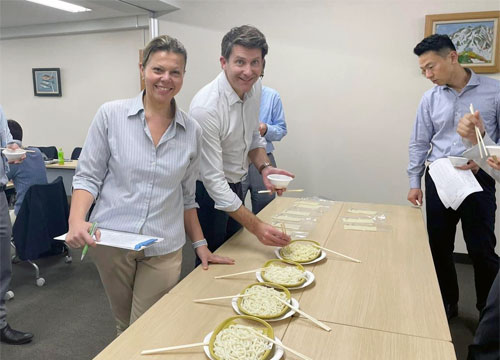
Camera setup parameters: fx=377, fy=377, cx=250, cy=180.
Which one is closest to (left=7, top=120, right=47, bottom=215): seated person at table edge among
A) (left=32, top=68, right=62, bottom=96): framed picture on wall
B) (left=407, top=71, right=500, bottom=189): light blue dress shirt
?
(left=32, top=68, right=62, bottom=96): framed picture on wall

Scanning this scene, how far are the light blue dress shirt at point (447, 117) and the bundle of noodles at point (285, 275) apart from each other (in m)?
1.46

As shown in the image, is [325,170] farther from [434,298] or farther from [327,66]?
[434,298]

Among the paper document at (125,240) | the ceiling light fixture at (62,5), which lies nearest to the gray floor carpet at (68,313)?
the paper document at (125,240)

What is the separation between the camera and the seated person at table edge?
3154mm

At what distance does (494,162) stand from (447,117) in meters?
0.80

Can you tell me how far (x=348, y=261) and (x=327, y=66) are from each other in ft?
8.77

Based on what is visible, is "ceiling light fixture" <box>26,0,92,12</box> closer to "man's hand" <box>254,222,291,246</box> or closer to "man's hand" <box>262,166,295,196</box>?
"man's hand" <box>262,166,295,196</box>

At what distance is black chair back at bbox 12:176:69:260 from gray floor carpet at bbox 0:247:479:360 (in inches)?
13.0

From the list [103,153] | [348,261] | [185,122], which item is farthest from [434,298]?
[103,153]

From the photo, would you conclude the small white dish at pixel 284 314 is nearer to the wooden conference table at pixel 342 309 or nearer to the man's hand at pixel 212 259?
the wooden conference table at pixel 342 309

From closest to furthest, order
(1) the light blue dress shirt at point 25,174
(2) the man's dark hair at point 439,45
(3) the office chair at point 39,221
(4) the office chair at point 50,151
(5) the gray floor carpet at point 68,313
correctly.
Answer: (2) the man's dark hair at point 439,45 → (5) the gray floor carpet at point 68,313 → (3) the office chair at point 39,221 → (1) the light blue dress shirt at point 25,174 → (4) the office chair at point 50,151

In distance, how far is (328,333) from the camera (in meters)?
1.10

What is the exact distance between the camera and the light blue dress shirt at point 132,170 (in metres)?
1.43

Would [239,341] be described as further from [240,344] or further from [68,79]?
[68,79]
